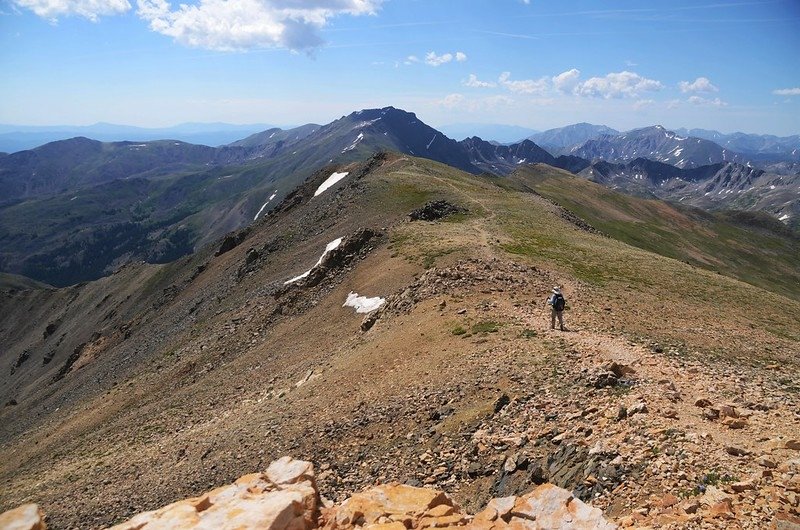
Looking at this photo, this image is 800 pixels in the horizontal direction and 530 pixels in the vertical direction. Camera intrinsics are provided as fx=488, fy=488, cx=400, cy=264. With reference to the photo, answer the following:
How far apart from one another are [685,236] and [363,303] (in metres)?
147

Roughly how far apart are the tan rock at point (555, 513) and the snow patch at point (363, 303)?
27.0 metres

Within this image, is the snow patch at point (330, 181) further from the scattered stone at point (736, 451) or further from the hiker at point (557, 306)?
the scattered stone at point (736, 451)

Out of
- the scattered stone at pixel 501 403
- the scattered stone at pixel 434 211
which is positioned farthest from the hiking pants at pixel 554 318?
the scattered stone at pixel 434 211

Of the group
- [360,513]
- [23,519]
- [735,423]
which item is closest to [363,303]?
[360,513]

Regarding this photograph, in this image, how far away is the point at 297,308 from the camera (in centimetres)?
4825

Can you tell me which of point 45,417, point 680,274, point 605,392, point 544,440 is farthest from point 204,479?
point 45,417

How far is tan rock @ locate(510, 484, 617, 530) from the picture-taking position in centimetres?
1166

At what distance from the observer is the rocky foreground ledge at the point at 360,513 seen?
12.1 meters

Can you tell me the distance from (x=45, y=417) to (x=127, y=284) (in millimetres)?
63532

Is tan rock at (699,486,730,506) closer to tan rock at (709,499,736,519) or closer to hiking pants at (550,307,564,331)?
tan rock at (709,499,736,519)

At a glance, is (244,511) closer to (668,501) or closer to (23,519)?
(23,519)

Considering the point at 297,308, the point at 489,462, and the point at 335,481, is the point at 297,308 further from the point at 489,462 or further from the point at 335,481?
the point at 489,462

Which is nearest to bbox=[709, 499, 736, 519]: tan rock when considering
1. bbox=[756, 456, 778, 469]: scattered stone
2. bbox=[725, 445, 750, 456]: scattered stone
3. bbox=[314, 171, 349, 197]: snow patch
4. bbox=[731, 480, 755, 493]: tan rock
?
bbox=[731, 480, 755, 493]: tan rock

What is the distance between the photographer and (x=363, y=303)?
137 feet
